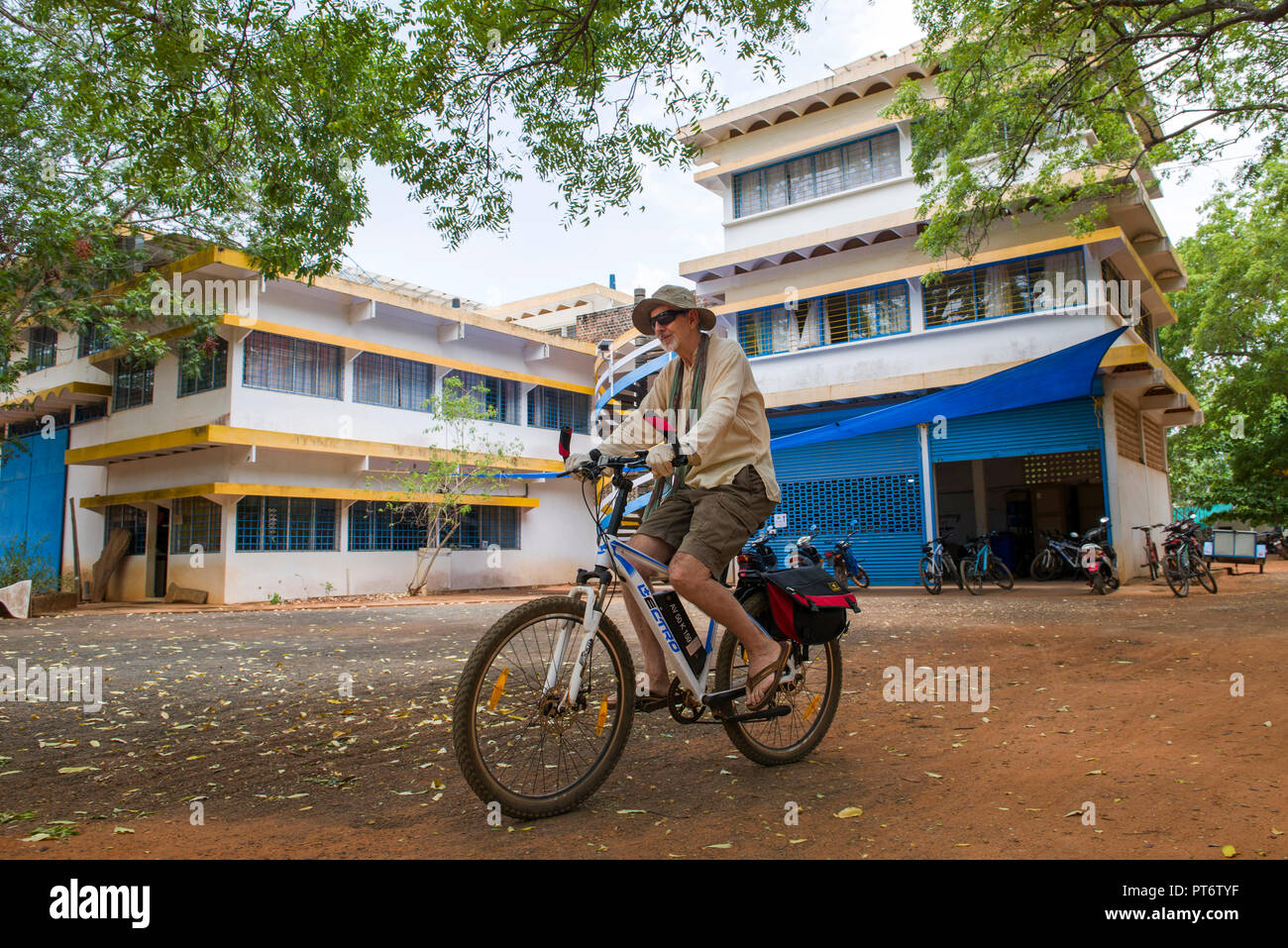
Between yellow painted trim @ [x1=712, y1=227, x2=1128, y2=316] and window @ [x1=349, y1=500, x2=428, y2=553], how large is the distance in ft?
27.1

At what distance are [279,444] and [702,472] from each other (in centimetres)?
1492

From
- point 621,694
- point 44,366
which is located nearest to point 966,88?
point 621,694

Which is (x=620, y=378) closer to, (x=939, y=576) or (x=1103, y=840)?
(x=939, y=576)

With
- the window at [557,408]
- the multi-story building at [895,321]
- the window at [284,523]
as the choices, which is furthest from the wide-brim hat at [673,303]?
the window at [557,408]

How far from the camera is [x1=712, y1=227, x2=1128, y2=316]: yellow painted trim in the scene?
1399cm

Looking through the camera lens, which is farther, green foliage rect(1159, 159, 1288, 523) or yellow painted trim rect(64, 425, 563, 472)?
green foliage rect(1159, 159, 1288, 523)

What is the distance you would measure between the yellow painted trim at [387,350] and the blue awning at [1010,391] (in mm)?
9873

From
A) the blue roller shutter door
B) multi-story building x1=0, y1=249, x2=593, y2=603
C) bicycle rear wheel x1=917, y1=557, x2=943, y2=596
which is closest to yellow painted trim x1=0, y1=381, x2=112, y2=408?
multi-story building x1=0, y1=249, x2=593, y2=603

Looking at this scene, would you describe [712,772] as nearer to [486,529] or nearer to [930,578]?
[930,578]

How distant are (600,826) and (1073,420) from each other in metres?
13.6

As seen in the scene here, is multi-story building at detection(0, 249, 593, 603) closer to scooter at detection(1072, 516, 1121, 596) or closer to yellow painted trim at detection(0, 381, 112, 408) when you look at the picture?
yellow painted trim at detection(0, 381, 112, 408)

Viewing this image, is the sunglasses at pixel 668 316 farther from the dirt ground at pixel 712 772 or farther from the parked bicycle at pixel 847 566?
the parked bicycle at pixel 847 566

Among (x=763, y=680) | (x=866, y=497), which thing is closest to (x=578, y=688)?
(x=763, y=680)

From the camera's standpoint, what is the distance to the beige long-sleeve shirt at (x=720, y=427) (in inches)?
126
